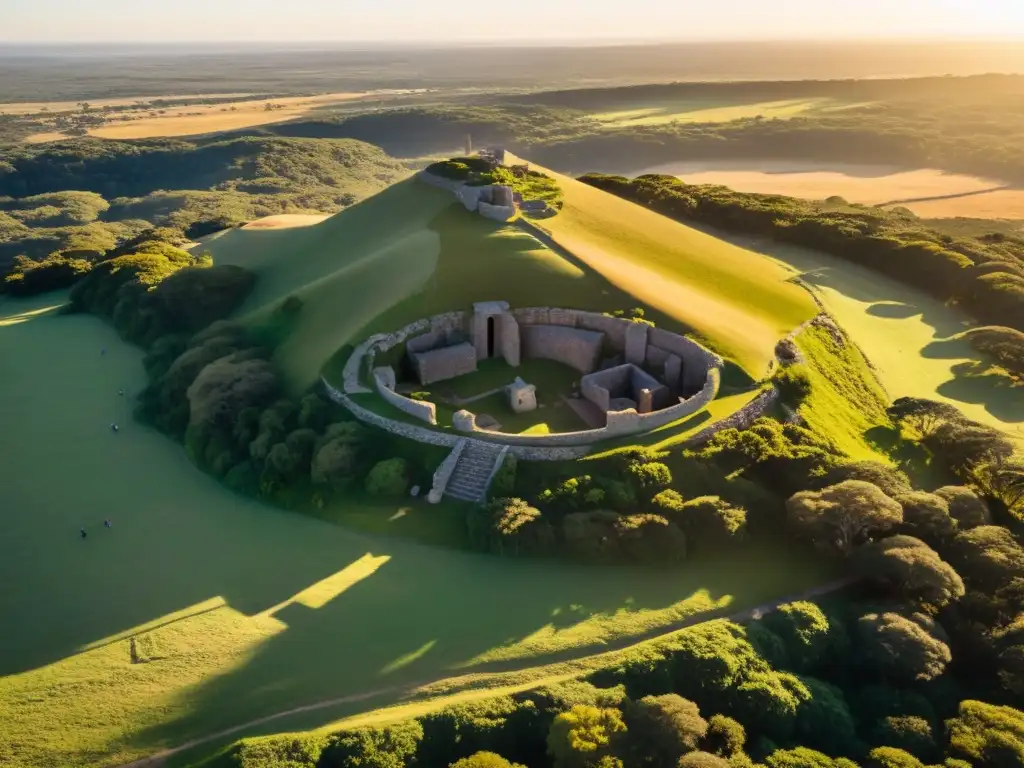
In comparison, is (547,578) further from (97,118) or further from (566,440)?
(97,118)

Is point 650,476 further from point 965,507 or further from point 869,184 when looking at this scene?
point 869,184

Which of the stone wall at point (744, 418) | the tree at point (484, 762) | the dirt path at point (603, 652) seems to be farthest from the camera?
the stone wall at point (744, 418)

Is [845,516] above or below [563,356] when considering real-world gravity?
below

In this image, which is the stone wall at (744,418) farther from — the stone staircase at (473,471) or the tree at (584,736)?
the tree at (584,736)

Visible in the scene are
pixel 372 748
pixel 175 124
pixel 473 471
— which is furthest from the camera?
pixel 175 124

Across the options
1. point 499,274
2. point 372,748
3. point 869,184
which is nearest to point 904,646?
point 372,748

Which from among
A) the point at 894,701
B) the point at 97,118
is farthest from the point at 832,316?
the point at 97,118

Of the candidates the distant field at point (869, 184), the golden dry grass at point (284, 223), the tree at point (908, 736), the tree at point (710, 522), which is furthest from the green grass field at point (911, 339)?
the distant field at point (869, 184)
